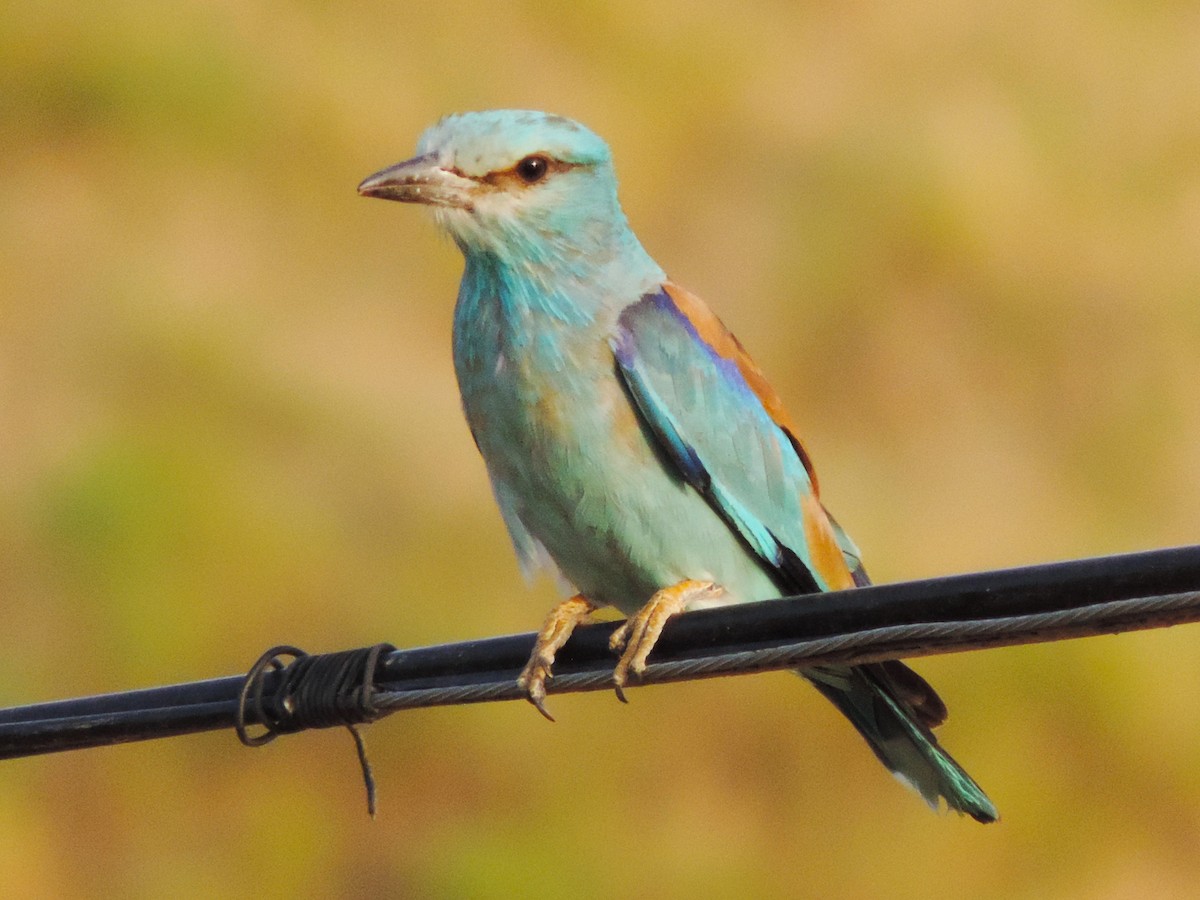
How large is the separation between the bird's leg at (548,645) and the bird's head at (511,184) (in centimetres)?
76

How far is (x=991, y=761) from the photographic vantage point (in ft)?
27.0

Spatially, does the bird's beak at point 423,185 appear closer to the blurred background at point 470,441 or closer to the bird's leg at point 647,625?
the bird's leg at point 647,625

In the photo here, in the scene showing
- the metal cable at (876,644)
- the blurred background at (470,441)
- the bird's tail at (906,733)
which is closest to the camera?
the metal cable at (876,644)

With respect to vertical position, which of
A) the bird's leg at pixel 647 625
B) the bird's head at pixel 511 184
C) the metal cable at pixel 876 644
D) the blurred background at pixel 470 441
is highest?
the bird's head at pixel 511 184

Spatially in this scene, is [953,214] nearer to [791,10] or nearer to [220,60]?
[791,10]

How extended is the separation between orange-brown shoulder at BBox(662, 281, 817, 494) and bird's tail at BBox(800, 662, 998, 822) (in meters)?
0.52

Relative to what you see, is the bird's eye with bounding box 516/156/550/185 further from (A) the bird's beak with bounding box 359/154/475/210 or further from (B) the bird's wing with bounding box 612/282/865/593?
(B) the bird's wing with bounding box 612/282/865/593

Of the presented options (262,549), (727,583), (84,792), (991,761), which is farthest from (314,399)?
(727,583)

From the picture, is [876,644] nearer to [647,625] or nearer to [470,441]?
[647,625]

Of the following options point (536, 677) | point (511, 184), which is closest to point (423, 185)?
point (511, 184)

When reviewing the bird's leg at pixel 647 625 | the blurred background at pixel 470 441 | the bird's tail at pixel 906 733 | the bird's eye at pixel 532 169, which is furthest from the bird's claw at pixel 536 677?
the blurred background at pixel 470 441

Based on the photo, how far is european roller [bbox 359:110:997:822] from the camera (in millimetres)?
3625

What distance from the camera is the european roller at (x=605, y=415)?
362 centimetres

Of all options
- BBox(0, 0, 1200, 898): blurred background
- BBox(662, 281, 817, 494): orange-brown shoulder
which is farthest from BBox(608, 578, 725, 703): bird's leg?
BBox(0, 0, 1200, 898): blurred background
